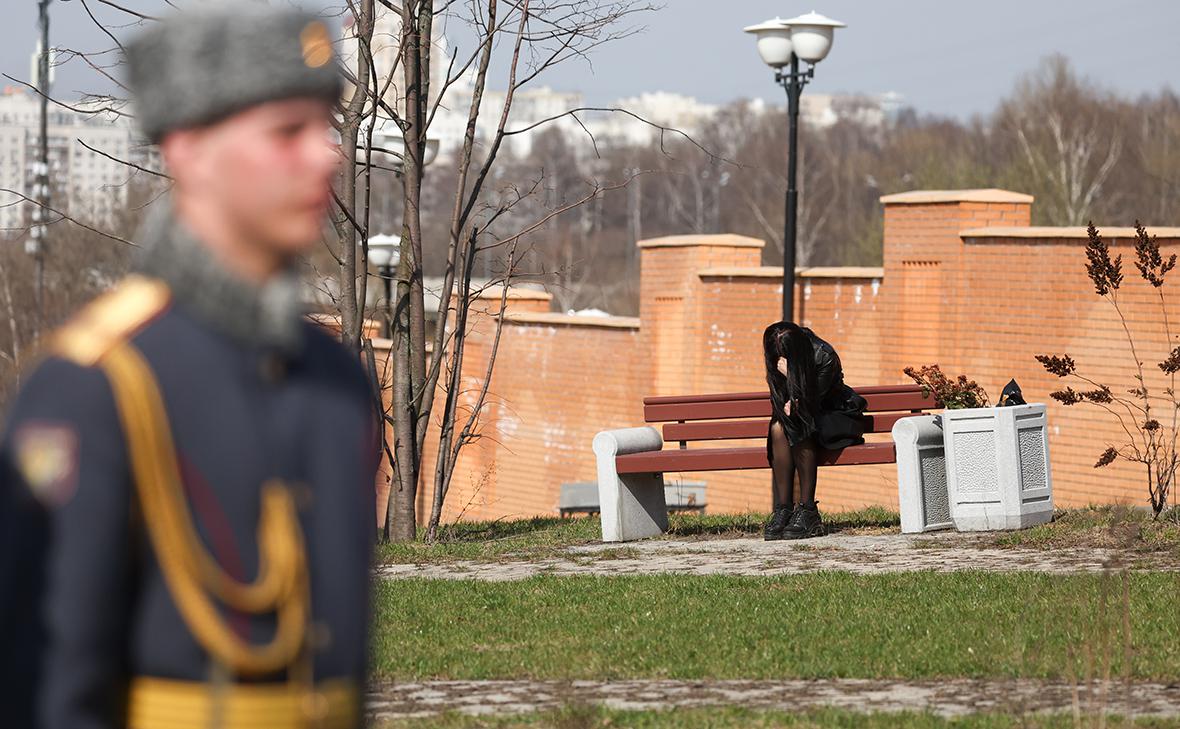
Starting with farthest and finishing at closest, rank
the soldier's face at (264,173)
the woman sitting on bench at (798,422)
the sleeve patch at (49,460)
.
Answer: the woman sitting on bench at (798,422)
the soldier's face at (264,173)
the sleeve patch at (49,460)

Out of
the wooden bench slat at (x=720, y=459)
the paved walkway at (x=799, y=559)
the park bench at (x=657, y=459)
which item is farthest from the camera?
the park bench at (x=657, y=459)

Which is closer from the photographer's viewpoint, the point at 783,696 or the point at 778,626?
the point at 783,696

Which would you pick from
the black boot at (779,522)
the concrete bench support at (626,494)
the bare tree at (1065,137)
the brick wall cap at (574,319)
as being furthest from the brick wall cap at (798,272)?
the bare tree at (1065,137)

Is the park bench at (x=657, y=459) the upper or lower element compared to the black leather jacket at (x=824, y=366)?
lower

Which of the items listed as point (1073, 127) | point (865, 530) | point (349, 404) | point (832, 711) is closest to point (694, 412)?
point (865, 530)

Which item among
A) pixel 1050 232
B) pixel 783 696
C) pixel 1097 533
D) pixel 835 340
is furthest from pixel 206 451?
pixel 835 340

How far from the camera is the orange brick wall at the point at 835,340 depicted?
1473cm

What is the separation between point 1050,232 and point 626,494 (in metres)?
5.51

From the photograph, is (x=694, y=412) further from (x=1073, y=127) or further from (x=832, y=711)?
(x=1073, y=127)

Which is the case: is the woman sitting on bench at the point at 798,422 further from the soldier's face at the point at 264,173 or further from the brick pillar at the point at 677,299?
the soldier's face at the point at 264,173

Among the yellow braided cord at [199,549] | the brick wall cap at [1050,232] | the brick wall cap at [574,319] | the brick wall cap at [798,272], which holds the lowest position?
the yellow braided cord at [199,549]

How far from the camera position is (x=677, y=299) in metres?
19.0

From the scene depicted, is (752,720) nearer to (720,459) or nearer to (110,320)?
(110,320)

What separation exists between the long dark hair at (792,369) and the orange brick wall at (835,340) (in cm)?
437
